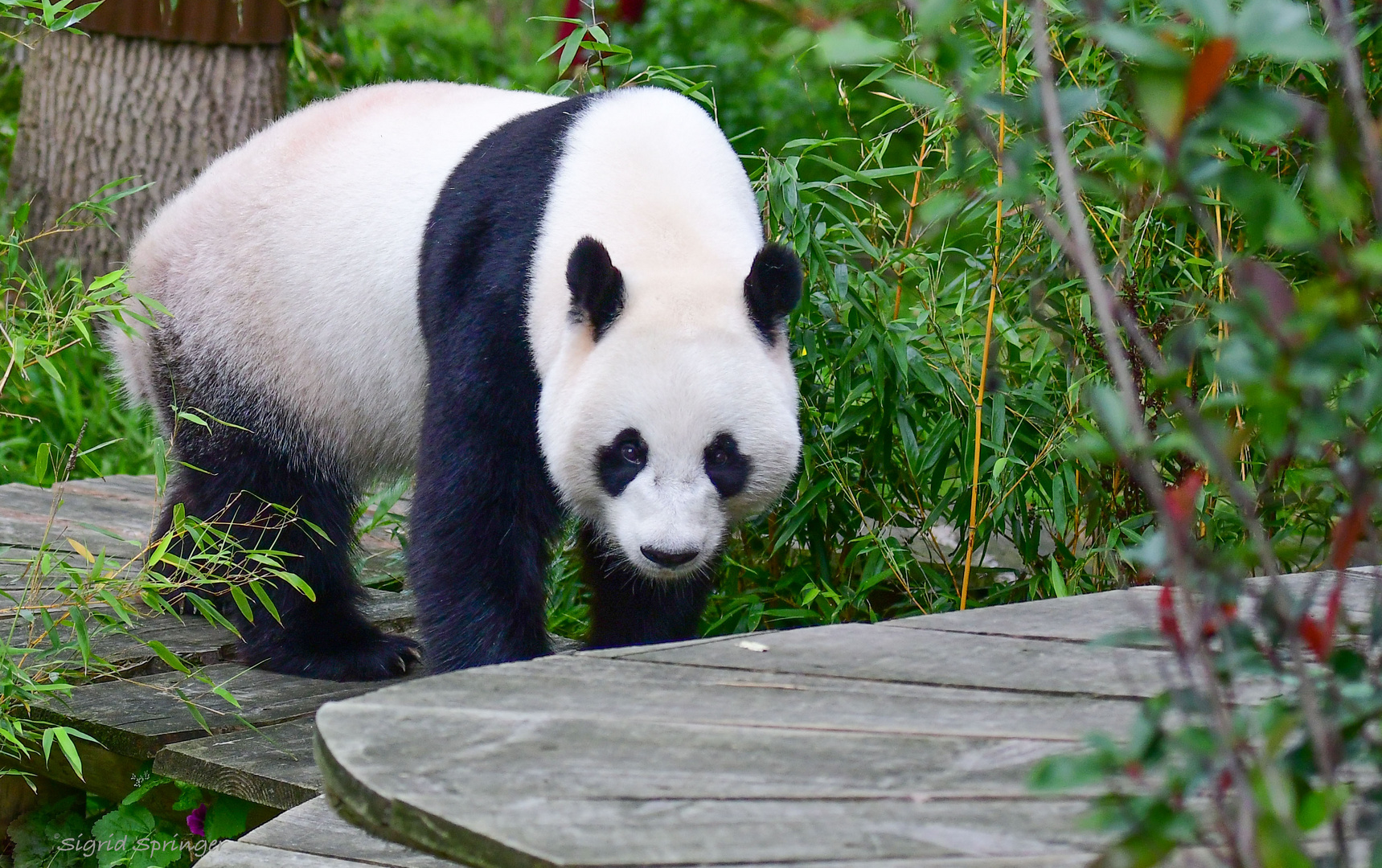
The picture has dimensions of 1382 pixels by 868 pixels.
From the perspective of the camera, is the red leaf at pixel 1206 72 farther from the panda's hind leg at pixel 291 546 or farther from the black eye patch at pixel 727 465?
the panda's hind leg at pixel 291 546

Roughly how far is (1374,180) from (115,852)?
2.67m

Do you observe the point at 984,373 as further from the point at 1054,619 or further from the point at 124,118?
the point at 124,118

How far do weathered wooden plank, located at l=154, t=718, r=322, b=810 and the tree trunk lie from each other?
305 centimetres

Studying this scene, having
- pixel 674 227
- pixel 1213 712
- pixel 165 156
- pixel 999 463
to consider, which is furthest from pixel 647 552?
pixel 165 156

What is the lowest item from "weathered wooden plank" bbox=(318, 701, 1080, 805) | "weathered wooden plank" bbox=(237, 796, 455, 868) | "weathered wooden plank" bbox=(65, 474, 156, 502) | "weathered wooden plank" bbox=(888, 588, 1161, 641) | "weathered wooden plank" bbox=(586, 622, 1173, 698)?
"weathered wooden plank" bbox=(65, 474, 156, 502)

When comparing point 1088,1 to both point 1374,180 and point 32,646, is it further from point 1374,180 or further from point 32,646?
point 32,646

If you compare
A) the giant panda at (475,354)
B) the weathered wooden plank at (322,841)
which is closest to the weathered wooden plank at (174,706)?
the giant panda at (475,354)

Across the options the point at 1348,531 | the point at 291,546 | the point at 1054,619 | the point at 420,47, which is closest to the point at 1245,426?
the point at 1348,531

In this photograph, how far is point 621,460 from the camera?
2.61m

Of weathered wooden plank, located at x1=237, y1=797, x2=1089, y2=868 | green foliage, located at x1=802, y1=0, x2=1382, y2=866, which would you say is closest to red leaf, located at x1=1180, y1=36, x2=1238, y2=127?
green foliage, located at x1=802, y1=0, x2=1382, y2=866

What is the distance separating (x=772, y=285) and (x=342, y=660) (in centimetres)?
140

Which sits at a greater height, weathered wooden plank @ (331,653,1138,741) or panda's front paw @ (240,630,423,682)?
weathered wooden plank @ (331,653,1138,741)

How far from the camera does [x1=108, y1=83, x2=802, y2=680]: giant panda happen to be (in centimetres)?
260

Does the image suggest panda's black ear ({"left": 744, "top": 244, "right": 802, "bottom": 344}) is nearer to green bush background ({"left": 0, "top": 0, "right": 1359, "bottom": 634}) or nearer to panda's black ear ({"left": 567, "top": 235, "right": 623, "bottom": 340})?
panda's black ear ({"left": 567, "top": 235, "right": 623, "bottom": 340})
